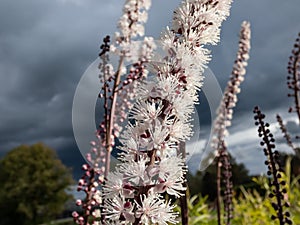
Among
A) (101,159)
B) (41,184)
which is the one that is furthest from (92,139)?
(41,184)

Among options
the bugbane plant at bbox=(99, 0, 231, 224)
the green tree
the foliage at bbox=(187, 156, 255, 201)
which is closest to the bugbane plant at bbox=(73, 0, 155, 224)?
the bugbane plant at bbox=(99, 0, 231, 224)

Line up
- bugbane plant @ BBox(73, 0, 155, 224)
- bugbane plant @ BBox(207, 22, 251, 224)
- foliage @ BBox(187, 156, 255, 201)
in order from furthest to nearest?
foliage @ BBox(187, 156, 255, 201), bugbane plant @ BBox(207, 22, 251, 224), bugbane plant @ BBox(73, 0, 155, 224)

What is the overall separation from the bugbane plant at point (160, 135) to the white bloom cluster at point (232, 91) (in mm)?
3982

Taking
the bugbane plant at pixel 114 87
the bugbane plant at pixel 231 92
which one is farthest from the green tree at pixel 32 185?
the bugbane plant at pixel 114 87

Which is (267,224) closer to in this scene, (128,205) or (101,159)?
(101,159)

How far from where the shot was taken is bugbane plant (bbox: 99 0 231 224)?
1.34 meters

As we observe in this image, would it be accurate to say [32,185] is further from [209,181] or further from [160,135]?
[160,135]

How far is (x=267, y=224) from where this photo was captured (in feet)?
18.0

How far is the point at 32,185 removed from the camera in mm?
39438

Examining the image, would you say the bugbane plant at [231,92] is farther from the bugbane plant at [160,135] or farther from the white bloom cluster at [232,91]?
the bugbane plant at [160,135]

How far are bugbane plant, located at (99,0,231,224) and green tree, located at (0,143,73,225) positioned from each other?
1565 inches

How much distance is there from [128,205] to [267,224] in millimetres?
4652

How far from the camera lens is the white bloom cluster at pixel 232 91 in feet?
18.2

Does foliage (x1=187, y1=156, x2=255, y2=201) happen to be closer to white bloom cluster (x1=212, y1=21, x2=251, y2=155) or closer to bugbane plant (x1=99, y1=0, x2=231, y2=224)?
white bloom cluster (x1=212, y1=21, x2=251, y2=155)
